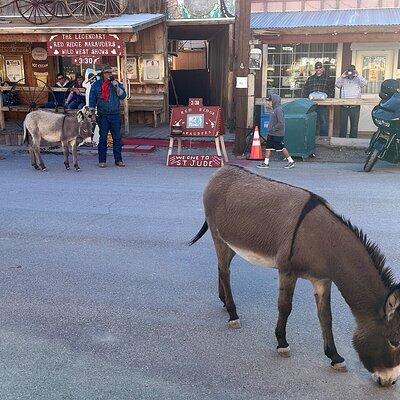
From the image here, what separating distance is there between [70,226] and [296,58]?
38.5 ft

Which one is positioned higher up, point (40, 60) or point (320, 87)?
point (40, 60)

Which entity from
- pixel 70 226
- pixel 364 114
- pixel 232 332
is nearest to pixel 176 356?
pixel 232 332

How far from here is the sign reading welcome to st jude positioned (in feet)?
45.4

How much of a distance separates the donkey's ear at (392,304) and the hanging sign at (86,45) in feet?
40.4

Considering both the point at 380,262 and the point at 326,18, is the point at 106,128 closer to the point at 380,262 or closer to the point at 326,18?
the point at 326,18

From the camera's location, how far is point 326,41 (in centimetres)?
1443

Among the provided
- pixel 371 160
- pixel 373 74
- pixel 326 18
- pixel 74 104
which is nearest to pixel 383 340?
pixel 371 160

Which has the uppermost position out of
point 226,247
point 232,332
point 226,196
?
point 226,196

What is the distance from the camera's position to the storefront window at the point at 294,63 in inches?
627

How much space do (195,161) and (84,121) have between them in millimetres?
2524

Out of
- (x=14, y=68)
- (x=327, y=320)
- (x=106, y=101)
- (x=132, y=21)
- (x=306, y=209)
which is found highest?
(x=132, y=21)

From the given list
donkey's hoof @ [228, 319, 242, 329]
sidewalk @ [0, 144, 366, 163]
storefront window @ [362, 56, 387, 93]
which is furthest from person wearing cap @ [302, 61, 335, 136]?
donkey's hoof @ [228, 319, 242, 329]

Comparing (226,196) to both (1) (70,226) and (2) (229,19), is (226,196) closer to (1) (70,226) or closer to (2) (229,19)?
(1) (70,226)

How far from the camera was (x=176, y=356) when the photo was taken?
3.73 meters
